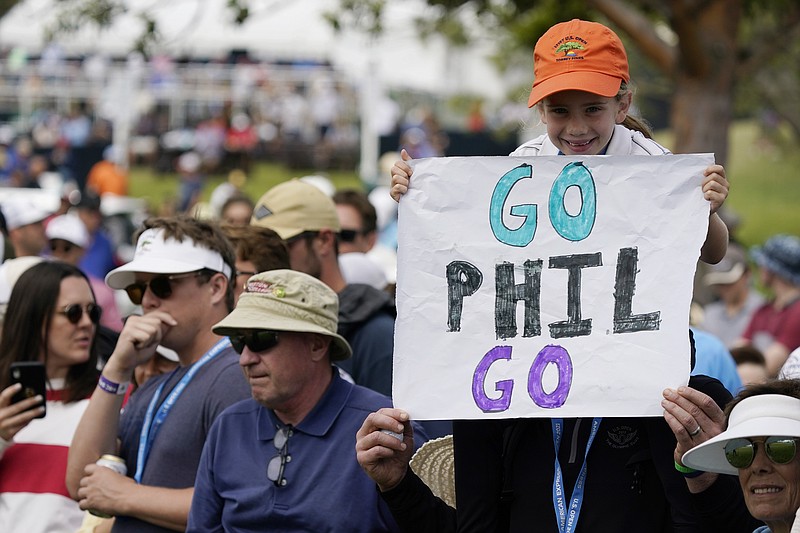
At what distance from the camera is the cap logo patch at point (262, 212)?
6328 mm

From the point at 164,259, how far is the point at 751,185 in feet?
114

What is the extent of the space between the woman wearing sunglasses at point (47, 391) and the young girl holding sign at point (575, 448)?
1939mm

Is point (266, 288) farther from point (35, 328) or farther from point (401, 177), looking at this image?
point (35, 328)

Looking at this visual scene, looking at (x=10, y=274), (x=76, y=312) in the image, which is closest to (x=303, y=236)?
(x=76, y=312)

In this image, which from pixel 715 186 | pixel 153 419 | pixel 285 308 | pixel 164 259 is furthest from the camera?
pixel 164 259

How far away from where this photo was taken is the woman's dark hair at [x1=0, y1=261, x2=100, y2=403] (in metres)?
5.39

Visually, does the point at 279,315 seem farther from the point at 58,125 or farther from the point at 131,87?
the point at 58,125

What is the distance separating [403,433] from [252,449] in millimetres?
890

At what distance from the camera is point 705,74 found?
36.7ft

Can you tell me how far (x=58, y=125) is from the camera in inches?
1289

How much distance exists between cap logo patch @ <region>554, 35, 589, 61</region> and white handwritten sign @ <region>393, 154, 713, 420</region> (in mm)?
265

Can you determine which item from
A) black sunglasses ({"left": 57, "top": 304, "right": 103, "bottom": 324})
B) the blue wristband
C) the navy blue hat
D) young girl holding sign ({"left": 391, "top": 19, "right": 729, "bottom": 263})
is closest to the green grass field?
the navy blue hat

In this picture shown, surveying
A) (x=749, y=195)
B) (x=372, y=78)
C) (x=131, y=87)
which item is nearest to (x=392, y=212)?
(x=372, y=78)

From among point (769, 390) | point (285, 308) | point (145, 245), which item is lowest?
point (769, 390)
